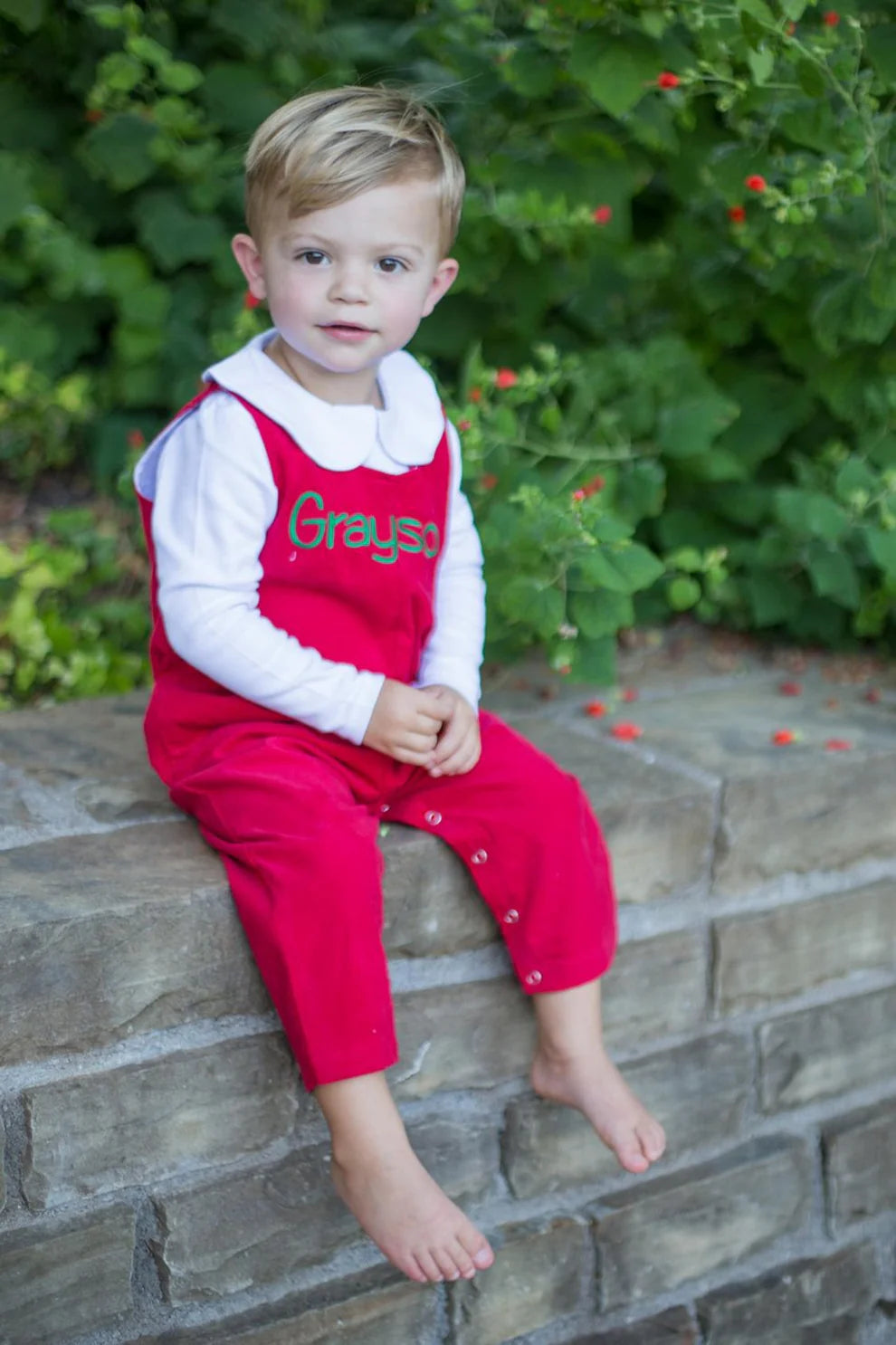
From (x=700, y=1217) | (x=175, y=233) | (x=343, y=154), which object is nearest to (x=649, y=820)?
(x=700, y=1217)

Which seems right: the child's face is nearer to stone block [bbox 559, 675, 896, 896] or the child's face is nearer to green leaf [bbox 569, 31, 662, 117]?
green leaf [bbox 569, 31, 662, 117]

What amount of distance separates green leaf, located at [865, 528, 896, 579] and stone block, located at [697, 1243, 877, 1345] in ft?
3.40

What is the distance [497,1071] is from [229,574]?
2.35 feet

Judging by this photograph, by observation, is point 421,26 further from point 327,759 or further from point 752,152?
point 327,759

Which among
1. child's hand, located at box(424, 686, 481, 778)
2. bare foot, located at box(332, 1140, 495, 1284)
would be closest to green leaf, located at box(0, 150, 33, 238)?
child's hand, located at box(424, 686, 481, 778)

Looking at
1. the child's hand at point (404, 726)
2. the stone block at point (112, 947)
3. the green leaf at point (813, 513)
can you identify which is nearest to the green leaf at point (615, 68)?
the green leaf at point (813, 513)

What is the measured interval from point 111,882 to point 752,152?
1.47 metres

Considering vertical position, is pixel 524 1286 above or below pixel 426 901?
below

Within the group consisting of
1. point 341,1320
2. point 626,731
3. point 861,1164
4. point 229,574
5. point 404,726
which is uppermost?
point 229,574

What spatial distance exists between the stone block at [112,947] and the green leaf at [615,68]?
4.09 feet

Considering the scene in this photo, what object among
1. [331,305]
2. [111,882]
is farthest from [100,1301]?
[331,305]

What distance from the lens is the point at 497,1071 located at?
1.78m

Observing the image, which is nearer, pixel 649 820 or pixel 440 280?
pixel 440 280

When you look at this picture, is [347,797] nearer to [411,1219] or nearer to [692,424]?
[411,1219]
